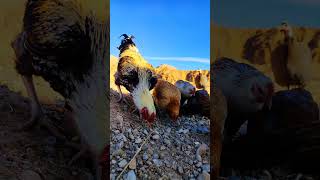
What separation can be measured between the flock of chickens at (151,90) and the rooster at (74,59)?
210 millimetres

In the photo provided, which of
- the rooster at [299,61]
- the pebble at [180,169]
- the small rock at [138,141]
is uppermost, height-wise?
the rooster at [299,61]

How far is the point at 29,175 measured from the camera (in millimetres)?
4234

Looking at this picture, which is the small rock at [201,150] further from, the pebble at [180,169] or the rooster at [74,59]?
the rooster at [74,59]

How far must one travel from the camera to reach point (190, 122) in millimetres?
4977

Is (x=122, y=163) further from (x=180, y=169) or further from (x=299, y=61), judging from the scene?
(x=299, y=61)

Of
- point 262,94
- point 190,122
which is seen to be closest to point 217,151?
point 190,122

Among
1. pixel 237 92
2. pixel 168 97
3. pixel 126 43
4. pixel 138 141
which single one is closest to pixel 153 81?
pixel 168 97

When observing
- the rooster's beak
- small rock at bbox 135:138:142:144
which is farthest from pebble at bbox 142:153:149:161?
the rooster's beak

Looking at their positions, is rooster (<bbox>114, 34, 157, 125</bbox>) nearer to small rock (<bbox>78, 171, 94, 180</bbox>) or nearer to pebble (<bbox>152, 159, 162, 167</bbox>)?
pebble (<bbox>152, 159, 162, 167</bbox>)

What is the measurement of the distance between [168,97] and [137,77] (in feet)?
1.17

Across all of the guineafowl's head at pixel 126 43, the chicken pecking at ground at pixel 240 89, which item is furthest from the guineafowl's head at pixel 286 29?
the guineafowl's head at pixel 126 43

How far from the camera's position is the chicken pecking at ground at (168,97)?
4.89 m

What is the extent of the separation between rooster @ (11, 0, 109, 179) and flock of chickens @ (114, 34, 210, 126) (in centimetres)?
21

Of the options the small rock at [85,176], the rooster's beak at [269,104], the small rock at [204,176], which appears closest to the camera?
the small rock at [85,176]
